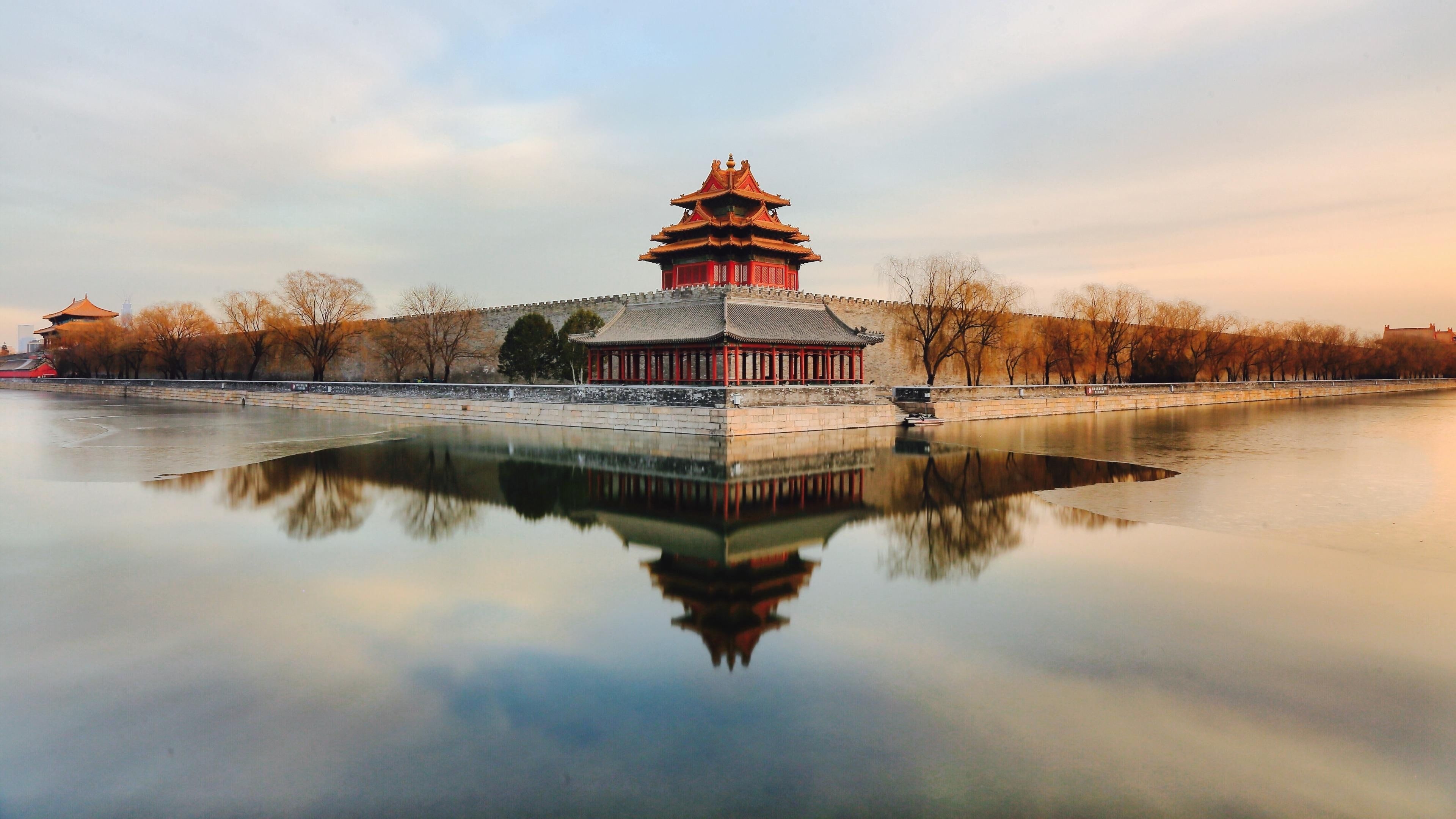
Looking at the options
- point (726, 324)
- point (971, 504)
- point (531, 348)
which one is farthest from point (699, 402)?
point (531, 348)

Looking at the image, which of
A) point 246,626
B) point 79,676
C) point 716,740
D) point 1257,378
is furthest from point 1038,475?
point 1257,378

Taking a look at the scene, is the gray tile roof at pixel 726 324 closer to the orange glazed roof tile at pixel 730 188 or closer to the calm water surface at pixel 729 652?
the orange glazed roof tile at pixel 730 188

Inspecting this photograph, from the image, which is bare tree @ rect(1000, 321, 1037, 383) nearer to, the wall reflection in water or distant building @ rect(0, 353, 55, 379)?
the wall reflection in water

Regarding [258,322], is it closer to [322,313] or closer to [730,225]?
[322,313]

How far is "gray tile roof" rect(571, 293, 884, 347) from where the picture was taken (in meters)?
23.7

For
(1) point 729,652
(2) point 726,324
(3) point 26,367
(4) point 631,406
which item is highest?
(3) point 26,367

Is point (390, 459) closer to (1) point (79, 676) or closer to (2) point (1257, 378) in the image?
(1) point (79, 676)

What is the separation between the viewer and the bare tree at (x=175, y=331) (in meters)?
45.1

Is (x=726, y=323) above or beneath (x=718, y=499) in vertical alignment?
above

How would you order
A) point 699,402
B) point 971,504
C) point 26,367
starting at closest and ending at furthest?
point 971,504
point 699,402
point 26,367

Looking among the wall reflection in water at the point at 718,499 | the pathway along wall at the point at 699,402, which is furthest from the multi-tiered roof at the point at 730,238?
the wall reflection in water at the point at 718,499

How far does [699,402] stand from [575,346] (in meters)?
13.4

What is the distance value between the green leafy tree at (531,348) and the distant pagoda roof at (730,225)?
6105 millimetres

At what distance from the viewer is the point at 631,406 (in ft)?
68.5
